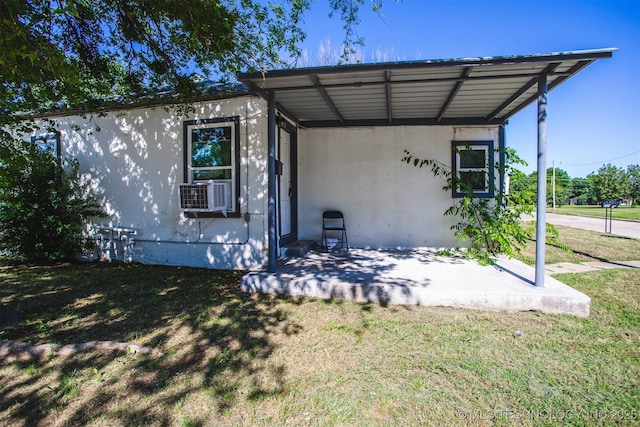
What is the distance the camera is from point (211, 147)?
18.8 feet

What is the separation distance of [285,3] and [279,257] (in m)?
4.87

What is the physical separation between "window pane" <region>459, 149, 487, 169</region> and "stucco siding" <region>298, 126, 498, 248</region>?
26 cm

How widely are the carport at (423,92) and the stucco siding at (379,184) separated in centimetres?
27

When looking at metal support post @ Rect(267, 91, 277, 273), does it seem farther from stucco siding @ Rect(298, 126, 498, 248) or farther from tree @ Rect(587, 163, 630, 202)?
tree @ Rect(587, 163, 630, 202)

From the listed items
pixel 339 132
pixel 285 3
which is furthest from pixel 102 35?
pixel 339 132

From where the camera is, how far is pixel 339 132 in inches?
262

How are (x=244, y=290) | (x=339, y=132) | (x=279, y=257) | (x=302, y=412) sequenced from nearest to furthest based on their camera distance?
1. (x=302, y=412)
2. (x=244, y=290)
3. (x=279, y=257)
4. (x=339, y=132)

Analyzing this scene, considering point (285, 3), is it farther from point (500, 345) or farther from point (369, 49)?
point (500, 345)

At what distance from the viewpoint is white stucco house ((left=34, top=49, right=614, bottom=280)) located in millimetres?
5188

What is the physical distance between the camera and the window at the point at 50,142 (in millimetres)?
6664

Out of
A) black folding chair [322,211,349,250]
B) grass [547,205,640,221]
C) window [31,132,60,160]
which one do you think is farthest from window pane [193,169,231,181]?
grass [547,205,640,221]

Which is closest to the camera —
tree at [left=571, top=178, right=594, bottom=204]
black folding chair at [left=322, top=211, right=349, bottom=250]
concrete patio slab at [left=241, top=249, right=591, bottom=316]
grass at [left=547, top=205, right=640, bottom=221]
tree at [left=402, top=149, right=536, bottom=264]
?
concrete patio slab at [left=241, top=249, right=591, bottom=316]

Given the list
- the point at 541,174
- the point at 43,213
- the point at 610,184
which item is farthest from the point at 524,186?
the point at 610,184

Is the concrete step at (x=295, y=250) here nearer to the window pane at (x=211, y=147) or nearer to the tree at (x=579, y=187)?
the window pane at (x=211, y=147)
